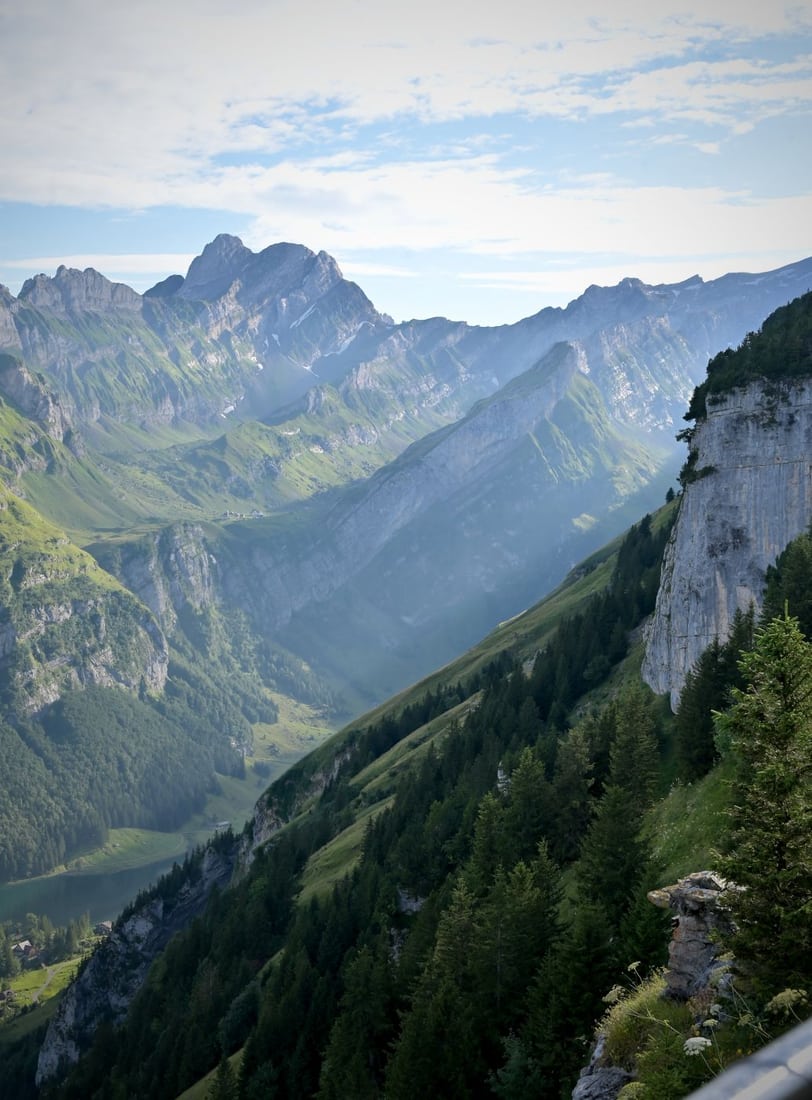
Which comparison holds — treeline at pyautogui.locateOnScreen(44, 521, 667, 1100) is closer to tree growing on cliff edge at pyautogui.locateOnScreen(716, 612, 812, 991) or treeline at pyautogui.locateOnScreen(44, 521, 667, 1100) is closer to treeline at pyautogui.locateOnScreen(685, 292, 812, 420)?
tree growing on cliff edge at pyautogui.locateOnScreen(716, 612, 812, 991)

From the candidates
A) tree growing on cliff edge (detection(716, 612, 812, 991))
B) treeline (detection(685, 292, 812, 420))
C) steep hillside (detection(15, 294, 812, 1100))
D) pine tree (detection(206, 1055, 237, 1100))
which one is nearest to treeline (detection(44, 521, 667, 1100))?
steep hillside (detection(15, 294, 812, 1100))

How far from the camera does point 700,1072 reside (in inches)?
839

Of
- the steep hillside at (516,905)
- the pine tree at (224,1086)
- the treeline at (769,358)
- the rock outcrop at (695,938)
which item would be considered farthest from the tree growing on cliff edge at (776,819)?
the treeline at (769,358)

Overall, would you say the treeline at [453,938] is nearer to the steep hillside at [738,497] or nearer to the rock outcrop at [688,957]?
the rock outcrop at [688,957]

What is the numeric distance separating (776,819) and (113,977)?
189944 millimetres

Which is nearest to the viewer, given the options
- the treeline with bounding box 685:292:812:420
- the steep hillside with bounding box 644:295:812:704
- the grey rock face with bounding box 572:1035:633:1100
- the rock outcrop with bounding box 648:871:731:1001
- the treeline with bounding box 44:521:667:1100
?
the grey rock face with bounding box 572:1035:633:1100

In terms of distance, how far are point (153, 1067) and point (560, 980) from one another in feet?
281

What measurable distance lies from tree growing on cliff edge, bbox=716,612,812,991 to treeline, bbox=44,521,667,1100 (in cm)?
1047

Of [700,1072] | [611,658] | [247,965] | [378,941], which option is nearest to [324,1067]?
[378,941]

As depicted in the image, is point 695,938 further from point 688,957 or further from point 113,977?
point 113,977

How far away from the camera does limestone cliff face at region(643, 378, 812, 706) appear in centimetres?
8438

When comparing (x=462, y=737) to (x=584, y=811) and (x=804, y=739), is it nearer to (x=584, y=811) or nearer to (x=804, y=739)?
(x=584, y=811)

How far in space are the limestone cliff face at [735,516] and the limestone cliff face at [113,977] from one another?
429ft

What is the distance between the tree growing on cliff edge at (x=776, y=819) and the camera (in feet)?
77.8
